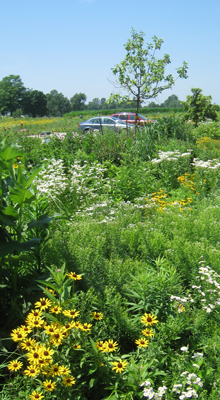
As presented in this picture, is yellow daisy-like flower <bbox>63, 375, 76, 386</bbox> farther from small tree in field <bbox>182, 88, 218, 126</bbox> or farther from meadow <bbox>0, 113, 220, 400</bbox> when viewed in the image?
small tree in field <bbox>182, 88, 218, 126</bbox>

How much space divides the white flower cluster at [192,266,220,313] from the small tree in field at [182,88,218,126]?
1876 centimetres

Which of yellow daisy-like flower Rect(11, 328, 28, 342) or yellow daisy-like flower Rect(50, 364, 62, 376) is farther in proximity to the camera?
yellow daisy-like flower Rect(11, 328, 28, 342)

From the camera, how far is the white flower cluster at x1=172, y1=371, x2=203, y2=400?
1.83m

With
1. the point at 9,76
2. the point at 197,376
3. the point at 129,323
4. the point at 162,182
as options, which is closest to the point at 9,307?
the point at 129,323

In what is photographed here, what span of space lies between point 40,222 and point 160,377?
4.64 ft

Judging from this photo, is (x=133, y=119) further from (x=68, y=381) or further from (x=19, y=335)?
(x=68, y=381)

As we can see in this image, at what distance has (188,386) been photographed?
201 cm

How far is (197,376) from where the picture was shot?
200 cm

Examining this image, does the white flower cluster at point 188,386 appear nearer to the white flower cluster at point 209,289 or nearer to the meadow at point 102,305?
the meadow at point 102,305

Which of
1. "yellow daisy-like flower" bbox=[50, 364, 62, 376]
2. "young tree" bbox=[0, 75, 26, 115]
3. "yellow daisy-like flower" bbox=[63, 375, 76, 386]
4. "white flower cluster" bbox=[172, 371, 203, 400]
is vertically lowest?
"white flower cluster" bbox=[172, 371, 203, 400]

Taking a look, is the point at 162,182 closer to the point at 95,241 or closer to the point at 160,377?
the point at 95,241

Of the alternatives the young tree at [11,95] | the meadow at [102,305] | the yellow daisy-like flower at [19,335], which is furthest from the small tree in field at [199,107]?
the young tree at [11,95]

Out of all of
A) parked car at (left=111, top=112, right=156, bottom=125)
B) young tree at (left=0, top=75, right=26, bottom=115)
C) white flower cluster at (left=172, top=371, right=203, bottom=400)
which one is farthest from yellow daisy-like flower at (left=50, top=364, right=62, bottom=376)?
young tree at (left=0, top=75, right=26, bottom=115)

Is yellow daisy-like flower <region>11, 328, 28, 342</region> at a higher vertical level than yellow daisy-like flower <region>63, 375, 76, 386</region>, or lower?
higher
